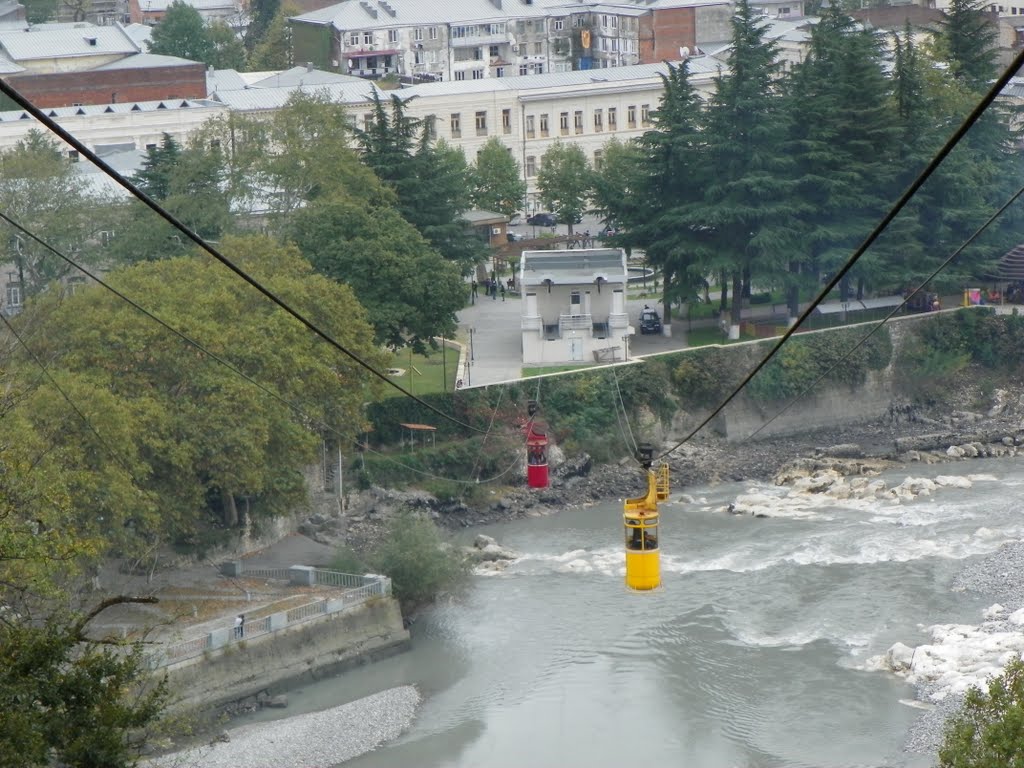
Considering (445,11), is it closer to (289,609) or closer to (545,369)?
(545,369)

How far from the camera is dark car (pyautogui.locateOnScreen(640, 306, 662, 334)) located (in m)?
48.8

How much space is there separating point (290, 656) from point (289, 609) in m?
0.86

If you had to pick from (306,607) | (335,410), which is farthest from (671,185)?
(306,607)

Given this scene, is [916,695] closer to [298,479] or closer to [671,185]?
[298,479]

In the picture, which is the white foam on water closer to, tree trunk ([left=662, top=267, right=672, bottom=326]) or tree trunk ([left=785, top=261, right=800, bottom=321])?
tree trunk ([left=662, top=267, right=672, bottom=326])

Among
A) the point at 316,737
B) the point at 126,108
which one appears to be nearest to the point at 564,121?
the point at 126,108

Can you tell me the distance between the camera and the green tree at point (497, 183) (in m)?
61.1

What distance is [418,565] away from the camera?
32.9m

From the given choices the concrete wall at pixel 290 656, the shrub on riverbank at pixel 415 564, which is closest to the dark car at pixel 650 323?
the shrub on riverbank at pixel 415 564

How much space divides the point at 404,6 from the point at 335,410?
1829 inches

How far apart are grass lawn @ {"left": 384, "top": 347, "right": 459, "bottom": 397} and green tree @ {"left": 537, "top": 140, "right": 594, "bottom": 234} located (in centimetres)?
1386

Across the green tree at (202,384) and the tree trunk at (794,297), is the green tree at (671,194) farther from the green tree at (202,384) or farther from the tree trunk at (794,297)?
the green tree at (202,384)

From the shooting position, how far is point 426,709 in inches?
1146

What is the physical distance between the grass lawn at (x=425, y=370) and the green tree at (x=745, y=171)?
7069 mm
